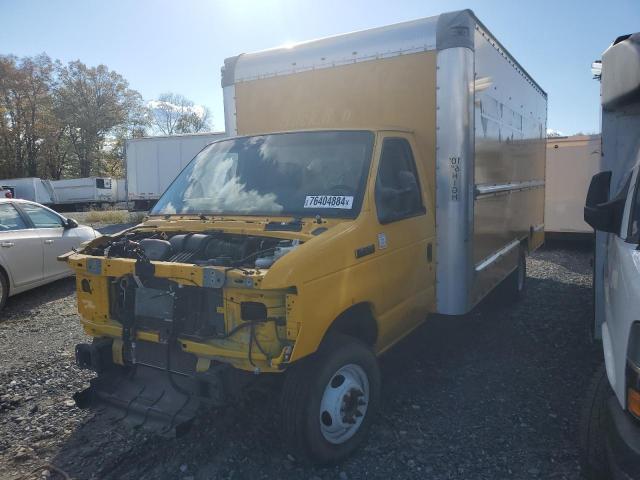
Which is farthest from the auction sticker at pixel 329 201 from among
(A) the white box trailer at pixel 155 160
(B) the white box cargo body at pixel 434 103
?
(A) the white box trailer at pixel 155 160

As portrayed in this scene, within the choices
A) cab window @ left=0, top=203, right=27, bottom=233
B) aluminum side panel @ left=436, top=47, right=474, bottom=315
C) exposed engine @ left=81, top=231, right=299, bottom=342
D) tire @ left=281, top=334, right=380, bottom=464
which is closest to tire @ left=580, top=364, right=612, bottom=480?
tire @ left=281, top=334, right=380, bottom=464

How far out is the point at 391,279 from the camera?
12.7 feet

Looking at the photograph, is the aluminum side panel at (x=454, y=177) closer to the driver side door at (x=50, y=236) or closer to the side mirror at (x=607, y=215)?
the side mirror at (x=607, y=215)

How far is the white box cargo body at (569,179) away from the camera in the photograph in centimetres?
1191

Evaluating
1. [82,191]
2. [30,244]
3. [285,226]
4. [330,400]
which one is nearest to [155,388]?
[330,400]

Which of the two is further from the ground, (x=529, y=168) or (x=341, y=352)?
(x=529, y=168)

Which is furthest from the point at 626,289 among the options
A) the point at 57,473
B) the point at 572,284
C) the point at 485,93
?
the point at 572,284

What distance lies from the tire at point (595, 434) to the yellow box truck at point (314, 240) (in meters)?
1.31

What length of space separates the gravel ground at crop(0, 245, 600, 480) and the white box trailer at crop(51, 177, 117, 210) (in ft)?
97.6

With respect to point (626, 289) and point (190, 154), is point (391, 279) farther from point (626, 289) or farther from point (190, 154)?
point (190, 154)

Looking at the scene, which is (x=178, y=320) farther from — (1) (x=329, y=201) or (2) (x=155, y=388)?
(1) (x=329, y=201)

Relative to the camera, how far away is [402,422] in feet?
12.5

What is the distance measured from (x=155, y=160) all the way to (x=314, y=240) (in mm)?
21311

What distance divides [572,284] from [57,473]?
7.80 metres
